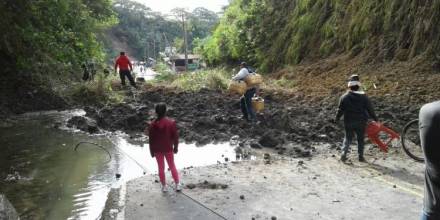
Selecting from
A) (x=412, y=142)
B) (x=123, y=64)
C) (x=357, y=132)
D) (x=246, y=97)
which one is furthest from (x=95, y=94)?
(x=412, y=142)

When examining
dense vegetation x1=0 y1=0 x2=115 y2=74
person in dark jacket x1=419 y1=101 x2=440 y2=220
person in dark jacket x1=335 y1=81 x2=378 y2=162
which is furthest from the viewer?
dense vegetation x1=0 y1=0 x2=115 y2=74

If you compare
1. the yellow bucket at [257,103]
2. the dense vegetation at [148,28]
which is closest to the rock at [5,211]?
the yellow bucket at [257,103]

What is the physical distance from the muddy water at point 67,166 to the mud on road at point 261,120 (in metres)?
0.94

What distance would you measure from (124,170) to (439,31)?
1136 centimetres

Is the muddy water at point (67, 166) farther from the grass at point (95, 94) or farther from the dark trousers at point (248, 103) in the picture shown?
the grass at point (95, 94)

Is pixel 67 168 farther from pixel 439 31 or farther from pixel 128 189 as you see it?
pixel 439 31

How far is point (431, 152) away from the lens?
2883 millimetres

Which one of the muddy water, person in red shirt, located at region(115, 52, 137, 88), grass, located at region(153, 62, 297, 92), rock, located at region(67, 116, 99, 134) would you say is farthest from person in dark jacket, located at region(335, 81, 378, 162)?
person in red shirt, located at region(115, 52, 137, 88)

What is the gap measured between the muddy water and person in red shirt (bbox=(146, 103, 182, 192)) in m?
1.10

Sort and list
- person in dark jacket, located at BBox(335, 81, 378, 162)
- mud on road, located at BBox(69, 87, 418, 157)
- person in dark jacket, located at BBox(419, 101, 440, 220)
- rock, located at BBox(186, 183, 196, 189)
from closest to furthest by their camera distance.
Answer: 1. person in dark jacket, located at BBox(419, 101, 440, 220)
2. rock, located at BBox(186, 183, 196, 189)
3. person in dark jacket, located at BBox(335, 81, 378, 162)
4. mud on road, located at BBox(69, 87, 418, 157)

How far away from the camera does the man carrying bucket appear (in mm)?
12367

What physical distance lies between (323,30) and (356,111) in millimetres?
15468

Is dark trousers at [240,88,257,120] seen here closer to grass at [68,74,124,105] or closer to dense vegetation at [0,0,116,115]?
grass at [68,74,124,105]

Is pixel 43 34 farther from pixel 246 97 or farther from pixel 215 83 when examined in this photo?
pixel 246 97
